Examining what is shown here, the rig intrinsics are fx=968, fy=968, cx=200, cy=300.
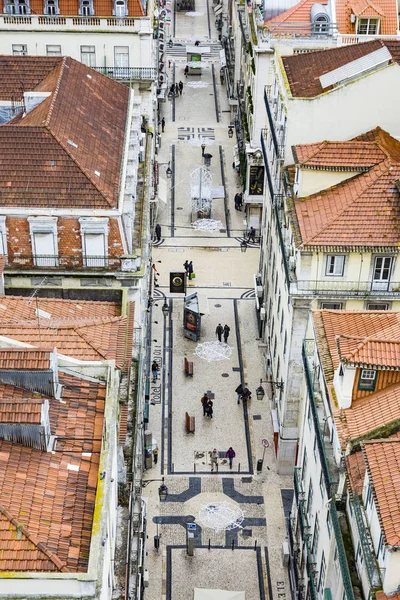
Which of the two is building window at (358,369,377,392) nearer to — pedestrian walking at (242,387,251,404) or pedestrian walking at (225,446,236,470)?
pedestrian walking at (225,446,236,470)

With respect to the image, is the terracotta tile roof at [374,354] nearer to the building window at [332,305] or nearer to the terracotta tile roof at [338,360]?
the terracotta tile roof at [338,360]

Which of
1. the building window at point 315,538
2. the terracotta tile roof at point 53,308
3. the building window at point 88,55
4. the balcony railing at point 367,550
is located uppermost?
the building window at point 88,55

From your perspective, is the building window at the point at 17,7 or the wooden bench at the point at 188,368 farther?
the building window at the point at 17,7

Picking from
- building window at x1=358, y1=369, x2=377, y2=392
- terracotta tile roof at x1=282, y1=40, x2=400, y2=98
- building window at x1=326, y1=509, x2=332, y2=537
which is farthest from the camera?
terracotta tile roof at x1=282, y1=40, x2=400, y2=98

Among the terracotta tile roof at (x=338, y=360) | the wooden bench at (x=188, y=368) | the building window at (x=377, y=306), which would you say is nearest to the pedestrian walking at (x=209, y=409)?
the wooden bench at (x=188, y=368)

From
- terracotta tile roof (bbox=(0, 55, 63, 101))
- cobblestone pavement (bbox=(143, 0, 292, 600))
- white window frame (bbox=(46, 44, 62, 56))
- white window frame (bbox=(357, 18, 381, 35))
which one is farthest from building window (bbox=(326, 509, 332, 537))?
white window frame (bbox=(357, 18, 381, 35))
